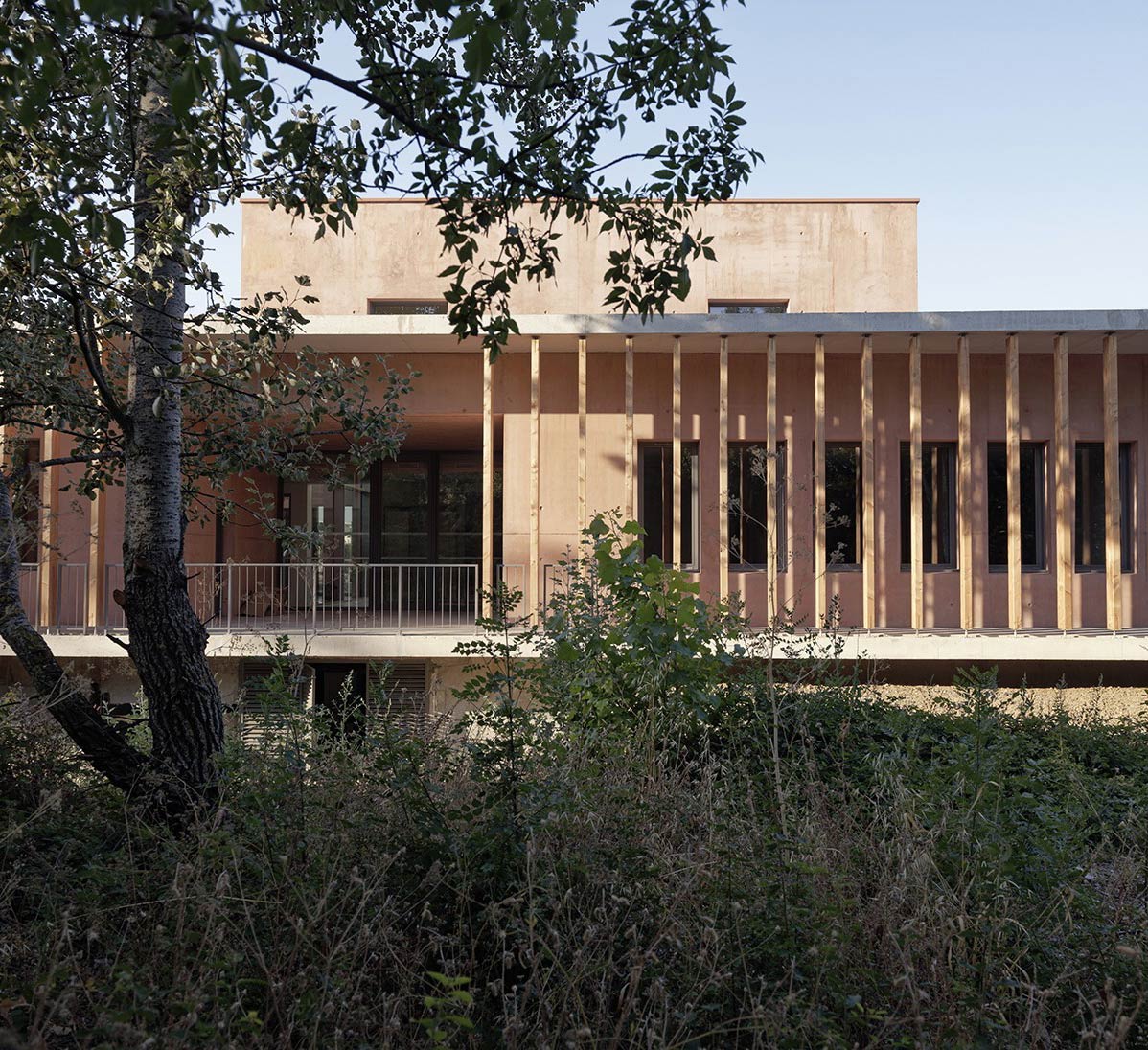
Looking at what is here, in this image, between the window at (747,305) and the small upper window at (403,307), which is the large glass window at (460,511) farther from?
the window at (747,305)

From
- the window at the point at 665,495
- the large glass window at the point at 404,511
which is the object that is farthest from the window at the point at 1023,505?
the large glass window at the point at 404,511

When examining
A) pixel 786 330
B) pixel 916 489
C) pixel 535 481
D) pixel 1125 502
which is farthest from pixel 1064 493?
pixel 535 481

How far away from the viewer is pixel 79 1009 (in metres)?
2.47

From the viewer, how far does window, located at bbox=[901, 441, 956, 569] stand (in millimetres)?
12719

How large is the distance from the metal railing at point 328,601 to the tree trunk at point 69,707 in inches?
246

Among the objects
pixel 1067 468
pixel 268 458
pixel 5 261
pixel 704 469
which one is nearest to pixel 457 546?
pixel 704 469

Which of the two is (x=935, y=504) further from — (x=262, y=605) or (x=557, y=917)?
(x=557, y=917)

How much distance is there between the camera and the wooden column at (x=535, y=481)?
11773 millimetres

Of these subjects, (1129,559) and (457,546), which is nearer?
(1129,559)

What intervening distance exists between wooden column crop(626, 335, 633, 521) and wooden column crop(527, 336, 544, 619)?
1.14 metres

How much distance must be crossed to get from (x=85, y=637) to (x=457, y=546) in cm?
603

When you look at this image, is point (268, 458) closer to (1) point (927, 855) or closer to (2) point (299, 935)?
(2) point (299, 935)

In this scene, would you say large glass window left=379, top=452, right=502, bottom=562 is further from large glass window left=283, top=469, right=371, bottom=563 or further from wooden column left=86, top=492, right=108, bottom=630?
wooden column left=86, top=492, right=108, bottom=630

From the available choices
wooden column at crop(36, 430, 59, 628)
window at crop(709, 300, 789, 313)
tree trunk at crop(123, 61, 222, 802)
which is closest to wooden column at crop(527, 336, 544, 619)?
window at crop(709, 300, 789, 313)
